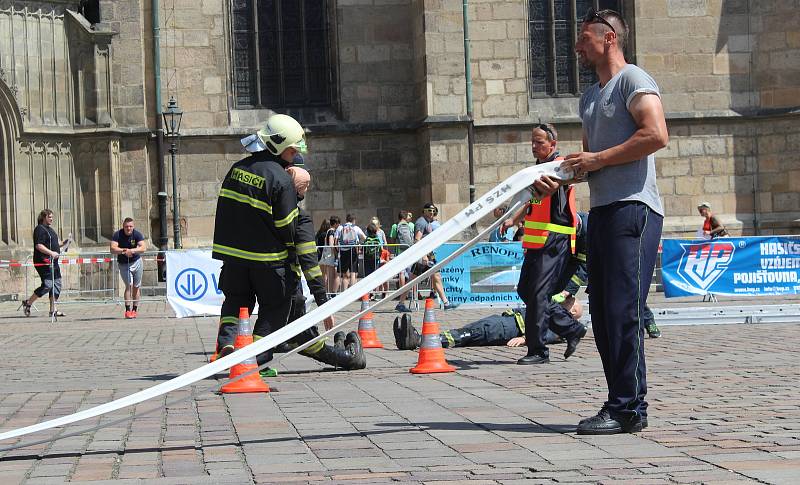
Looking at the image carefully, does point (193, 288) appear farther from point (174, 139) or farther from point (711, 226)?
point (711, 226)

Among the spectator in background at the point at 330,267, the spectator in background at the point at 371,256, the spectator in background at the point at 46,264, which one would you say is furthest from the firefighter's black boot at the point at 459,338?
the spectator in background at the point at 46,264

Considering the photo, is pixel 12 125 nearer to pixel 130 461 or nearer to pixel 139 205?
pixel 139 205

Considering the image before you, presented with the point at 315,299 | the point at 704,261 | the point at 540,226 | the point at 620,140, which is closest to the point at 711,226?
the point at 704,261

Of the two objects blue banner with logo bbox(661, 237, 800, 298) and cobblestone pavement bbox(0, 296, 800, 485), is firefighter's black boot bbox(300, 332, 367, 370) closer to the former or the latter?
cobblestone pavement bbox(0, 296, 800, 485)

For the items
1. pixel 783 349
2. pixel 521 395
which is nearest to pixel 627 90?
pixel 521 395

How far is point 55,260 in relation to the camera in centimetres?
2155

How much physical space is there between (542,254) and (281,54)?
704 inches

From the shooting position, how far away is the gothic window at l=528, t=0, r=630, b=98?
27938 mm

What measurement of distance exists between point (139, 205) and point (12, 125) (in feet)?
9.16

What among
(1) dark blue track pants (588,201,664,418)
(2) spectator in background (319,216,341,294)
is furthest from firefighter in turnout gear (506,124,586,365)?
(2) spectator in background (319,216,341,294)

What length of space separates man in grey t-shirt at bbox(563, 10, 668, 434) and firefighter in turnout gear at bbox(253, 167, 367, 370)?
2.68 m

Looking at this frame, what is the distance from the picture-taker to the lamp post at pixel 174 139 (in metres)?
25.8

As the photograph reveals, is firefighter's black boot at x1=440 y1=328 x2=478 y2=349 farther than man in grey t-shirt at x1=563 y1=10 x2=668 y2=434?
Yes

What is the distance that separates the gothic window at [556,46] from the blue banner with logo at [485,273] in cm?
897
